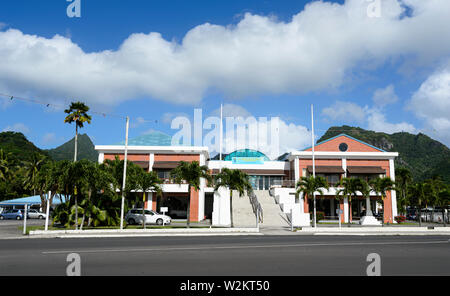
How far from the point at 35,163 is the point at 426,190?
5278 cm

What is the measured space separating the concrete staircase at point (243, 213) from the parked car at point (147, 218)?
6432 millimetres

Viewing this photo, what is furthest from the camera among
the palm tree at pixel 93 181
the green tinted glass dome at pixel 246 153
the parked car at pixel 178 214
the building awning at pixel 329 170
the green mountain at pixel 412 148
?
the green mountain at pixel 412 148

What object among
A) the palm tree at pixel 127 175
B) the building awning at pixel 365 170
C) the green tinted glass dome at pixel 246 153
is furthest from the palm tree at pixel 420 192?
the palm tree at pixel 127 175

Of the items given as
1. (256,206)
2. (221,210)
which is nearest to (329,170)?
(256,206)

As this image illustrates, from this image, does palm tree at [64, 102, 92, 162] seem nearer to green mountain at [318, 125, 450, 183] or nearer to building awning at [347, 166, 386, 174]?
building awning at [347, 166, 386, 174]

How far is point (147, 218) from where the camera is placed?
29031 millimetres

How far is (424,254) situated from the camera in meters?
11.6

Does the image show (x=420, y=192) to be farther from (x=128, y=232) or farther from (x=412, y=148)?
(x=412, y=148)

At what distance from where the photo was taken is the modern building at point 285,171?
37.1 metres

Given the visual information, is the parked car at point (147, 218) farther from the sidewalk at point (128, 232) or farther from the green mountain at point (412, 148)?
the green mountain at point (412, 148)

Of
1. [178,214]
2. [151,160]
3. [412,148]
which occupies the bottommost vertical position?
[178,214]

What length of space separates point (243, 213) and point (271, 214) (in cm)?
278
